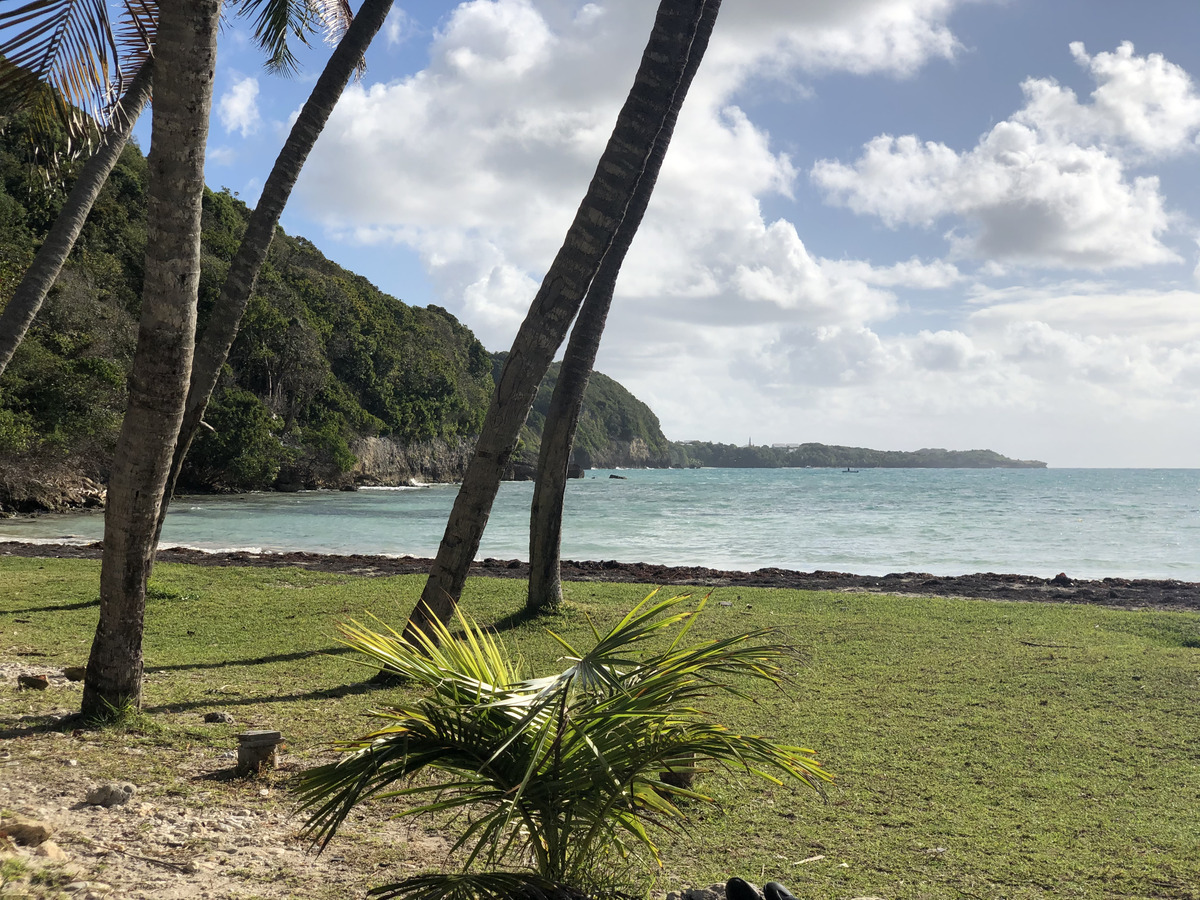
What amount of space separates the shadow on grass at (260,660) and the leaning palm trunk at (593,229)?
2871mm

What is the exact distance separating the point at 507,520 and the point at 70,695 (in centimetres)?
2634

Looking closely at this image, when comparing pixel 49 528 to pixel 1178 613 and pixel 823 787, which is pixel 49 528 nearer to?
pixel 823 787

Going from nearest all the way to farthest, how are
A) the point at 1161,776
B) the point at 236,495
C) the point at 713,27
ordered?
the point at 1161,776 < the point at 713,27 < the point at 236,495

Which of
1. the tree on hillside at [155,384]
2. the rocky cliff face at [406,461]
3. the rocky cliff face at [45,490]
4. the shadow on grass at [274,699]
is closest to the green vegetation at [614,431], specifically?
the rocky cliff face at [406,461]

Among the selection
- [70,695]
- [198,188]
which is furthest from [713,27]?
[70,695]

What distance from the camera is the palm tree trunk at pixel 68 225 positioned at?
24.7ft

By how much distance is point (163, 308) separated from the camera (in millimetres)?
4375

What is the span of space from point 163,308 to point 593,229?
2.64m

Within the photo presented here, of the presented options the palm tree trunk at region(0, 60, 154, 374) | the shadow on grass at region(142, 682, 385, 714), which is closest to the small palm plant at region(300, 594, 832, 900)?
the shadow on grass at region(142, 682, 385, 714)

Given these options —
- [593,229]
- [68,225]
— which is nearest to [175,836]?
[593,229]

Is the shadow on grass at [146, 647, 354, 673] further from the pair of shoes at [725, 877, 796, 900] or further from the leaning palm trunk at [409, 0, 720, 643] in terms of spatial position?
the pair of shoes at [725, 877, 796, 900]

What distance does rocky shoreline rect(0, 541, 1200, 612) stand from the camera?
528 inches

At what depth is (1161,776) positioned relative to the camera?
15.9 feet

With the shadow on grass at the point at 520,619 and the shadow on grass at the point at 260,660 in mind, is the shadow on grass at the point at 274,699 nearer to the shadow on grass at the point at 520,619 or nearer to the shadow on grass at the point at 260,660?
the shadow on grass at the point at 260,660
